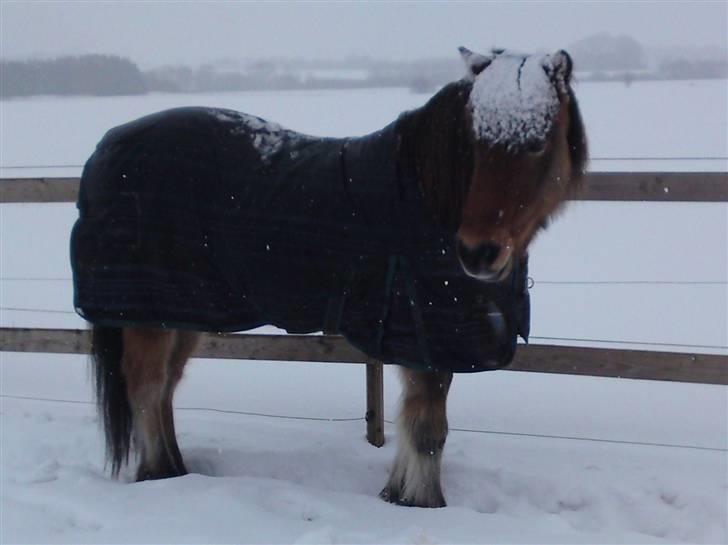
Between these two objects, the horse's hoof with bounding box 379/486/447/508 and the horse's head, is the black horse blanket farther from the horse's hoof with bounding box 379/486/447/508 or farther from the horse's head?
the horse's hoof with bounding box 379/486/447/508

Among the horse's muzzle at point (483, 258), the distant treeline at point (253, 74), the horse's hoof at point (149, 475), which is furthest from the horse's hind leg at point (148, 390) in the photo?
the distant treeline at point (253, 74)

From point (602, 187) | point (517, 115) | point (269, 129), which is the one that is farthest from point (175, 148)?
point (602, 187)

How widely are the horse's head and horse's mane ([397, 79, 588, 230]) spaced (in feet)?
0.15

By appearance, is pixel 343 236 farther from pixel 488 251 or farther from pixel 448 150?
pixel 488 251

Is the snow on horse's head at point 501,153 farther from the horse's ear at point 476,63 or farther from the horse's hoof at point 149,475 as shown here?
the horse's hoof at point 149,475

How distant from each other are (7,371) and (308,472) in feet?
8.90

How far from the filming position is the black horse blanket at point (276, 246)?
254cm

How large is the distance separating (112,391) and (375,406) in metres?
1.21

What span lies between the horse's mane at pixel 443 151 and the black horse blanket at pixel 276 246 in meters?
0.05

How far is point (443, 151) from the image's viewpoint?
8.13ft

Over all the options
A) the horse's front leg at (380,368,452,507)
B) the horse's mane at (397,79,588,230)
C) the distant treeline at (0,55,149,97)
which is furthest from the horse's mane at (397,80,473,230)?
the distant treeline at (0,55,149,97)

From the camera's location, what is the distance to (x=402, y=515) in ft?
8.84

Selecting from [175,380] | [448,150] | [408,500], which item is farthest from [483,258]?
[175,380]

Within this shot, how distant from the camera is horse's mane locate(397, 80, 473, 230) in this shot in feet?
8.00
